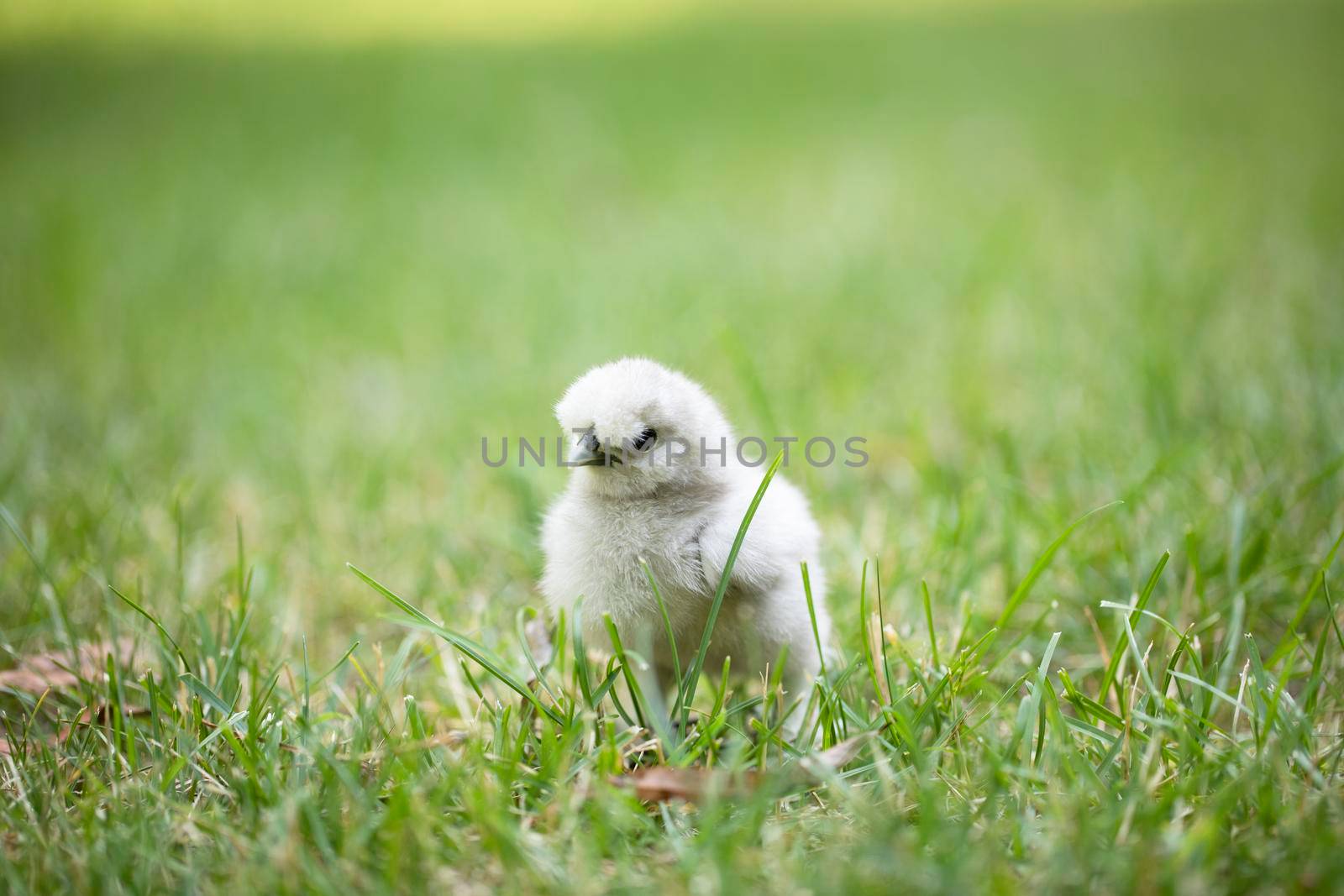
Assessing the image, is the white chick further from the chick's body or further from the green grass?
the green grass

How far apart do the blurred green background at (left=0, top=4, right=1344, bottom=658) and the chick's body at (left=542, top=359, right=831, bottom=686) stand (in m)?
0.52

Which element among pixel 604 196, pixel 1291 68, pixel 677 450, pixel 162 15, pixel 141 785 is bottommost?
pixel 141 785

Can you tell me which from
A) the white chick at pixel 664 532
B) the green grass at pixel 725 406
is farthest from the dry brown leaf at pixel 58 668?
the white chick at pixel 664 532

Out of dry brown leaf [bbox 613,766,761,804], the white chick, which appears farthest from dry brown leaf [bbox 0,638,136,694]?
dry brown leaf [bbox 613,766,761,804]

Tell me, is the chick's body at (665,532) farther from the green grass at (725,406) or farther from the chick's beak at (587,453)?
the green grass at (725,406)

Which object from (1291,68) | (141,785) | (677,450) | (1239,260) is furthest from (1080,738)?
(1291,68)

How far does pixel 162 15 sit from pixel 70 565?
645 centimetres

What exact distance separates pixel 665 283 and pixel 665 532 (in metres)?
2.85

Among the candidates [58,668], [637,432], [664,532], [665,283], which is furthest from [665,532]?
[665,283]

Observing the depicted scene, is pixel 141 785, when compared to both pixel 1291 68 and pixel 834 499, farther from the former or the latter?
pixel 1291 68

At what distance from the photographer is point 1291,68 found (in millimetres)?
6934

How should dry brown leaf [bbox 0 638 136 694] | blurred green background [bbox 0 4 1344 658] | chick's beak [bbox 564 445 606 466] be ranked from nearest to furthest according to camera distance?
chick's beak [bbox 564 445 606 466] → dry brown leaf [bbox 0 638 136 694] → blurred green background [bbox 0 4 1344 658]

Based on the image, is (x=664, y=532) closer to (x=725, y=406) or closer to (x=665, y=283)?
(x=725, y=406)

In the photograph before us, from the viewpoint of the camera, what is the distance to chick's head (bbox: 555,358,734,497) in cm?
147
